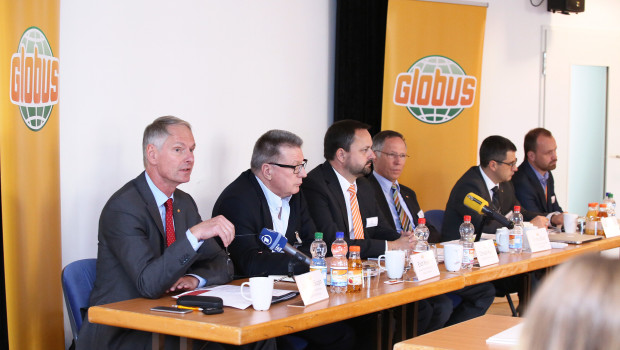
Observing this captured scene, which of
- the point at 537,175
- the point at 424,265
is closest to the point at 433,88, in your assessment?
the point at 537,175

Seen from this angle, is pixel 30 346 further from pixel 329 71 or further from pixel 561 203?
pixel 561 203

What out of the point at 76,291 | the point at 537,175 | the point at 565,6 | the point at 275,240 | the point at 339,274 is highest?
the point at 565,6

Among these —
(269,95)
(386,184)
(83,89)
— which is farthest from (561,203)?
(83,89)

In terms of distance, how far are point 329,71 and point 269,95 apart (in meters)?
0.64

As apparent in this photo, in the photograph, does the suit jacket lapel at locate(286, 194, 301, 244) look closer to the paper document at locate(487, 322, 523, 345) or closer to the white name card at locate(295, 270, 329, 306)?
the white name card at locate(295, 270, 329, 306)

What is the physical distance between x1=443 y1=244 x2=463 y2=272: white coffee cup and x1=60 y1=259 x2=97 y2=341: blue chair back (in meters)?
1.51

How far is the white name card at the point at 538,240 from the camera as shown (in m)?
3.89

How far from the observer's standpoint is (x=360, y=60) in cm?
530

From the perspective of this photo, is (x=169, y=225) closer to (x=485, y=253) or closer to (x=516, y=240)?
(x=485, y=253)

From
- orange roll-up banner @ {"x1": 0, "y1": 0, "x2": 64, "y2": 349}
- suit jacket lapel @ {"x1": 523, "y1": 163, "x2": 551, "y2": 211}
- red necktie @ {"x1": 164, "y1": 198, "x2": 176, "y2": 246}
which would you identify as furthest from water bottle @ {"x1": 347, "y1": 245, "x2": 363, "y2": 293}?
suit jacket lapel @ {"x1": 523, "y1": 163, "x2": 551, "y2": 211}

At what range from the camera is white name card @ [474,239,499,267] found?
3.37 metres

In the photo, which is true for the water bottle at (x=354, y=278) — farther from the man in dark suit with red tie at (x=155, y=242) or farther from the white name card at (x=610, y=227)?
the white name card at (x=610, y=227)

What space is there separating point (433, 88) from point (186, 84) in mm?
2121

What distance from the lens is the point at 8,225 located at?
295 cm
